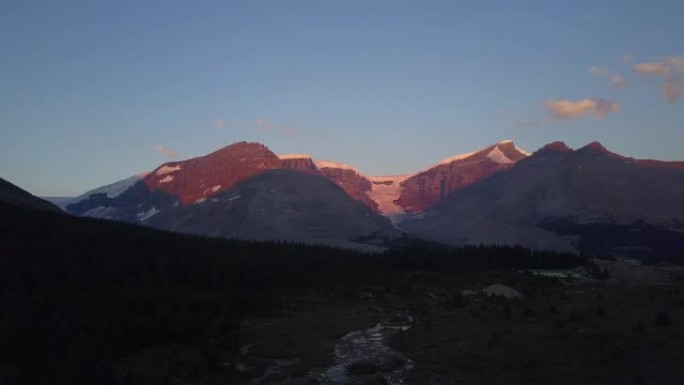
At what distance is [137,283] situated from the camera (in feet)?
322

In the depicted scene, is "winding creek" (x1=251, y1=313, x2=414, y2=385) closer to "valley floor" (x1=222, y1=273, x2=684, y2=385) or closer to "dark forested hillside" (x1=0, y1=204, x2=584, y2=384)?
"valley floor" (x1=222, y1=273, x2=684, y2=385)

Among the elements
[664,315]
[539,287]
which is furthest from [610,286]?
[664,315]

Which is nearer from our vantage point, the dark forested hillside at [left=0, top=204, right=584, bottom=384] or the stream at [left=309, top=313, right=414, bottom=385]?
the stream at [left=309, top=313, right=414, bottom=385]

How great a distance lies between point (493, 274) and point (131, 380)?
3843 inches

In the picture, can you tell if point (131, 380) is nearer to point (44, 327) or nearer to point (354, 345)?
point (44, 327)

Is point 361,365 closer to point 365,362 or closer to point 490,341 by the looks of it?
point 365,362

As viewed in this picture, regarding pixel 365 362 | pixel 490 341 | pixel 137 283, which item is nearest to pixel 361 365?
pixel 365 362

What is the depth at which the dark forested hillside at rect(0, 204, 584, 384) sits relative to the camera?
4916 cm

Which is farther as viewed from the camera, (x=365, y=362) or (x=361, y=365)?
(x=365, y=362)

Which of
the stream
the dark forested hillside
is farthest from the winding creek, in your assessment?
the dark forested hillside

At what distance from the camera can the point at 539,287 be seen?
105688mm

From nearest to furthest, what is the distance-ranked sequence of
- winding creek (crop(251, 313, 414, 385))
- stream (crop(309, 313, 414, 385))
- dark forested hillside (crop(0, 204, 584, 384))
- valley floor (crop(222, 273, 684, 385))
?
valley floor (crop(222, 273, 684, 385)) < winding creek (crop(251, 313, 414, 385)) < stream (crop(309, 313, 414, 385)) < dark forested hillside (crop(0, 204, 584, 384))

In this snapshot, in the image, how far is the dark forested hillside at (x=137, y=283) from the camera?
161 feet

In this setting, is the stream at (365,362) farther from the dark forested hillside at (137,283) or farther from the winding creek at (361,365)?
the dark forested hillside at (137,283)
